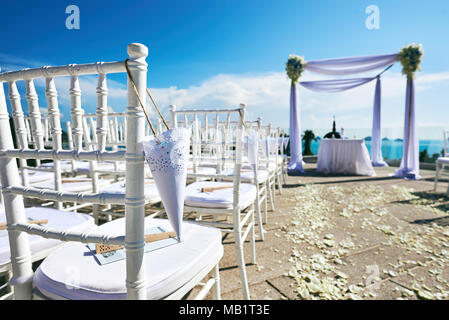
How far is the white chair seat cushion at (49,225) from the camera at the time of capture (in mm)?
745

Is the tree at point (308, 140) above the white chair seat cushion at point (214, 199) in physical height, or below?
above

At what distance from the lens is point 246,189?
59.0 inches

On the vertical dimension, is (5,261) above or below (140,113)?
below

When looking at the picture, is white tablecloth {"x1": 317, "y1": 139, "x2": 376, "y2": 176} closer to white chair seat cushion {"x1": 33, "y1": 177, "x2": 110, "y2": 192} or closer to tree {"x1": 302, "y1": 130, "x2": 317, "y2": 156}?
tree {"x1": 302, "y1": 130, "x2": 317, "y2": 156}

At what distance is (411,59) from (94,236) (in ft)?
21.1

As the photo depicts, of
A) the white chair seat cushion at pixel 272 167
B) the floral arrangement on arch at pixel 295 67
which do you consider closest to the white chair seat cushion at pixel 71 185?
the white chair seat cushion at pixel 272 167

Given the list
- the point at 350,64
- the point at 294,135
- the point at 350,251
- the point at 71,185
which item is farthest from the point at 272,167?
the point at 350,64

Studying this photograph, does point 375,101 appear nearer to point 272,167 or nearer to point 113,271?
point 272,167

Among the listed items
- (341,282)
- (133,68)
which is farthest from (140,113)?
(341,282)

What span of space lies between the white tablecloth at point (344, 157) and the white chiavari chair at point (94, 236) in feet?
17.4

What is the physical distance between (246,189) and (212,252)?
2.38 feet

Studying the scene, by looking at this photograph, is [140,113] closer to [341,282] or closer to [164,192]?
[164,192]

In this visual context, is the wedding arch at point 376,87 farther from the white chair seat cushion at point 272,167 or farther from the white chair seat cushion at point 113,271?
the white chair seat cushion at point 113,271
